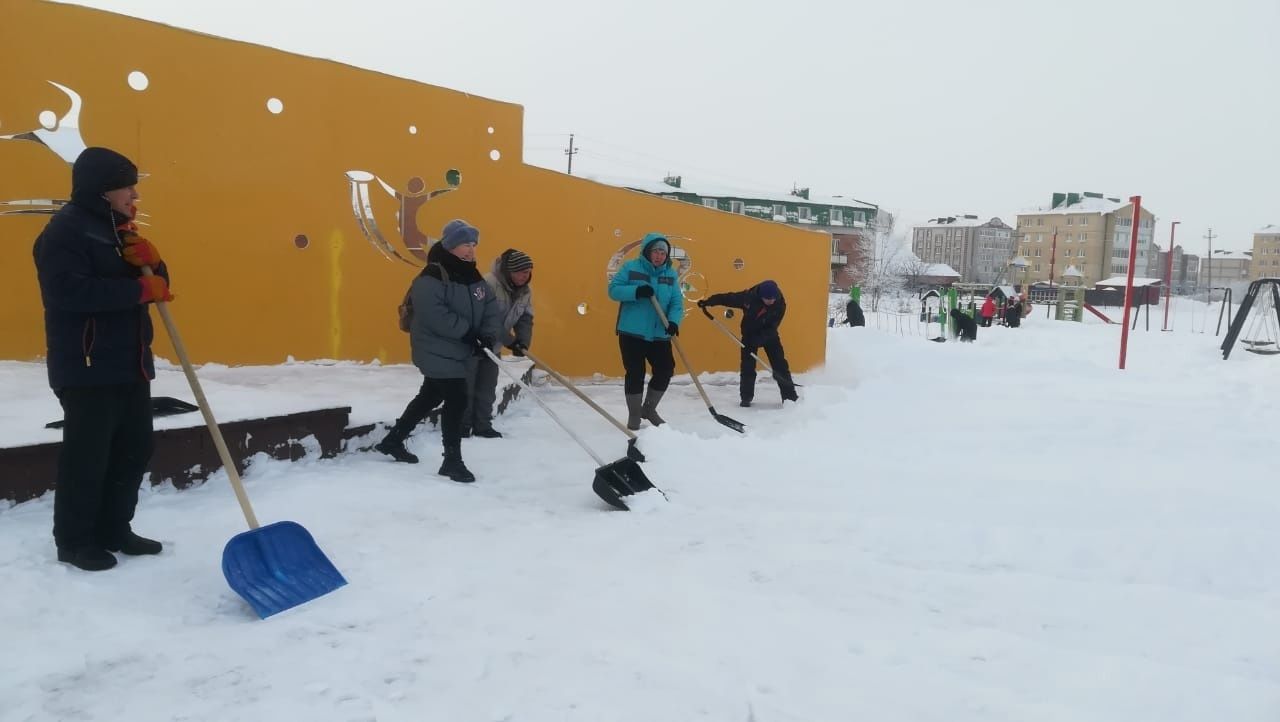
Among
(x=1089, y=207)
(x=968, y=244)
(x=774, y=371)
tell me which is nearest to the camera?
(x=774, y=371)

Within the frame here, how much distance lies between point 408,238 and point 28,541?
13.3 ft

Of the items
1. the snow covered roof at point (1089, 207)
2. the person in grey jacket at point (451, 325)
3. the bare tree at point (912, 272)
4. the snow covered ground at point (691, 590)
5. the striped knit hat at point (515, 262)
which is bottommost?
the snow covered ground at point (691, 590)

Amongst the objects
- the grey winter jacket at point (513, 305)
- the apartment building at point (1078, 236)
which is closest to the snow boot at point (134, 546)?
the grey winter jacket at point (513, 305)

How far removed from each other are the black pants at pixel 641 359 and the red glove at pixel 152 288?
10.5ft

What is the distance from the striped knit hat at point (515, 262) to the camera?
5309mm

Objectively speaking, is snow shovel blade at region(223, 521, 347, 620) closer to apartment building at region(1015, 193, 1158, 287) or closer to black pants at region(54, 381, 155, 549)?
black pants at region(54, 381, 155, 549)

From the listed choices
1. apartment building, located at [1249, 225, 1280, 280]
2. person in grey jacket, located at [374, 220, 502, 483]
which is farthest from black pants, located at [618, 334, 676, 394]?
apartment building, located at [1249, 225, 1280, 280]

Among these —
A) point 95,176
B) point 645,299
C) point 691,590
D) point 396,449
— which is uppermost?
point 95,176

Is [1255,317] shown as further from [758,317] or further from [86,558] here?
[86,558]

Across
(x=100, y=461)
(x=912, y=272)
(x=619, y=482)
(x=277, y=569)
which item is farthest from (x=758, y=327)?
(x=912, y=272)

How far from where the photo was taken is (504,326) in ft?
17.4

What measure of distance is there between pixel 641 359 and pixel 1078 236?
84.7 metres

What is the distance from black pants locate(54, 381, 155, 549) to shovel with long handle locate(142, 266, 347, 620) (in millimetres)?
228

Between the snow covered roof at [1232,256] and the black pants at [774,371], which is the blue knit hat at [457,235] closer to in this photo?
the black pants at [774,371]
